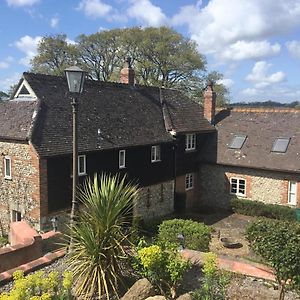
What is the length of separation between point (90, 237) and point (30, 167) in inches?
436

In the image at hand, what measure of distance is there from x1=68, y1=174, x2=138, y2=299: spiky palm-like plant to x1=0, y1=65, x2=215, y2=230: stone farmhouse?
9.83 m

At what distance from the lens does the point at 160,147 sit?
2392 centimetres

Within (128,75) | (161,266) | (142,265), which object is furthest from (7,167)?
(161,266)

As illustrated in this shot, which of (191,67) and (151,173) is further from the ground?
(191,67)

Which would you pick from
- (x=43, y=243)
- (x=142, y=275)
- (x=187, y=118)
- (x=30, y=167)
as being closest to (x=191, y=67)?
(x=187, y=118)

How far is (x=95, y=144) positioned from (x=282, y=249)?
13731 mm

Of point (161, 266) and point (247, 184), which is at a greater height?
point (161, 266)

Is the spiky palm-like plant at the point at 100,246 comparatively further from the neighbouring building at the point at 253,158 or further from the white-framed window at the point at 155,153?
the neighbouring building at the point at 253,158

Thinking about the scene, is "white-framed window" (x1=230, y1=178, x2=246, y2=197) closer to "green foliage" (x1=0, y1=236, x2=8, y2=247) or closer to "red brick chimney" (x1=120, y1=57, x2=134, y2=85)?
"red brick chimney" (x1=120, y1=57, x2=134, y2=85)

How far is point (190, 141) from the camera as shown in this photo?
26609 mm

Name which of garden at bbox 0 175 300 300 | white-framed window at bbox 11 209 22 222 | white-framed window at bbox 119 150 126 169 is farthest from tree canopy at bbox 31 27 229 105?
garden at bbox 0 175 300 300

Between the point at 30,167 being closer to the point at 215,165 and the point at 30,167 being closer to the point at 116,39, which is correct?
the point at 215,165

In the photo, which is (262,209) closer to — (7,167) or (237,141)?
(237,141)

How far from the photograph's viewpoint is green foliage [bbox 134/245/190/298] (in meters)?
6.81
